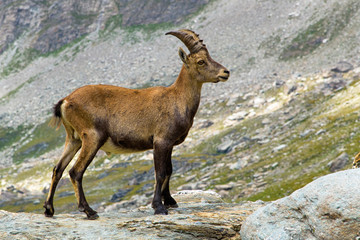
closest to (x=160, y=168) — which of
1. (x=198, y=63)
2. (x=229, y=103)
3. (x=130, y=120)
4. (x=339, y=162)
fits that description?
(x=130, y=120)

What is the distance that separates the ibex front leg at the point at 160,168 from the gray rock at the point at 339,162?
200 feet

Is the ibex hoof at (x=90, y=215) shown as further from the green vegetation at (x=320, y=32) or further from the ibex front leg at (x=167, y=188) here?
the green vegetation at (x=320, y=32)

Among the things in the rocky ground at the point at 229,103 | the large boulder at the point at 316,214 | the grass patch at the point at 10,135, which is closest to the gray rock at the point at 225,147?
the rocky ground at the point at 229,103

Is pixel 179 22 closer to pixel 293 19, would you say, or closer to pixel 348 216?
pixel 293 19

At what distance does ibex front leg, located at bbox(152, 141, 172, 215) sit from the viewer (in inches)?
527

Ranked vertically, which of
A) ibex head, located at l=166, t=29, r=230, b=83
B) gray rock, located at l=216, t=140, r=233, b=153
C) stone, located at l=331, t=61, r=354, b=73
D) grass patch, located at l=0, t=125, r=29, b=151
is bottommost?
gray rock, located at l=216, t=140, r=233, b=153

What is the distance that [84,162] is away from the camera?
13.3 meters

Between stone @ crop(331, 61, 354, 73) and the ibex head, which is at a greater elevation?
the ibex head

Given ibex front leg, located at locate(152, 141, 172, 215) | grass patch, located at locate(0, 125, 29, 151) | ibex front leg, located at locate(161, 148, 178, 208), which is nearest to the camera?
ibex front leg, located at locate(152, 141, 172, 215)

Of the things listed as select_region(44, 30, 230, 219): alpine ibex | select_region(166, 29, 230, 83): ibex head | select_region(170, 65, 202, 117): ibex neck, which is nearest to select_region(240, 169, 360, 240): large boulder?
select_region(44, 30, 230, 219): alpine ibex

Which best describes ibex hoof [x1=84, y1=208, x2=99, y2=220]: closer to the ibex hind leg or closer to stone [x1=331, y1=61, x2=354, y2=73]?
the ibex hind leg

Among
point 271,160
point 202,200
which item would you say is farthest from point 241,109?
point 202,200

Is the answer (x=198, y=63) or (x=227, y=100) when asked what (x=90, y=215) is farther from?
(x=227, y=100)

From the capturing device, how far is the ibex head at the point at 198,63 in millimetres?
14521
